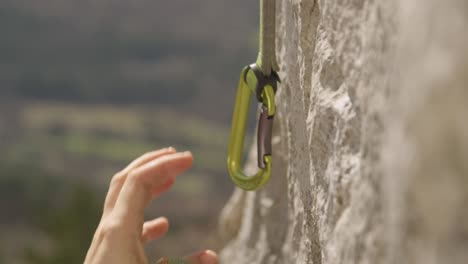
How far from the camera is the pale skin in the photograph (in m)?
0.38

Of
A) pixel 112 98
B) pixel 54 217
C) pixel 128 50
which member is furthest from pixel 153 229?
pixel 128 50

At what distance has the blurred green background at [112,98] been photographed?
367 centimetres

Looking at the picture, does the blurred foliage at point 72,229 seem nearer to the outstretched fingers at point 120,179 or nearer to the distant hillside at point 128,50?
the outstretched fingers at point 120,179

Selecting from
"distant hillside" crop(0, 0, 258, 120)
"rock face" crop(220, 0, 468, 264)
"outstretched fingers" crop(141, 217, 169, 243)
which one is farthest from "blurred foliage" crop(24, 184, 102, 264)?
"distant hillside" crop(0, 0, 258, 120)

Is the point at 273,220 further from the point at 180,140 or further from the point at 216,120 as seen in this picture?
the point at 216,120

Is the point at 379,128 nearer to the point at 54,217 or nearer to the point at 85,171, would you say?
the point at 54,217

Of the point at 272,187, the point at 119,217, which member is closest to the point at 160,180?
the point at 119,217

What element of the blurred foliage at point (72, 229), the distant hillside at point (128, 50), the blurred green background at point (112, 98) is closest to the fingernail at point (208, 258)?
the blurred foliage at point (72, 229)

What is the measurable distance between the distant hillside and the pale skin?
16.3 ft

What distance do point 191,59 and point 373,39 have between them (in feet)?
19.3

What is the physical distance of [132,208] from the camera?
39 cm

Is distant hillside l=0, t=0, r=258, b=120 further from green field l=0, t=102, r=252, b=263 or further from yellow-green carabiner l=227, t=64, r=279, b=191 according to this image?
yellow-green carabiner l=227, t=64, r=279, b=191

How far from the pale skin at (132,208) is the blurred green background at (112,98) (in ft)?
8.27

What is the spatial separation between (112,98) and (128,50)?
743 mm
